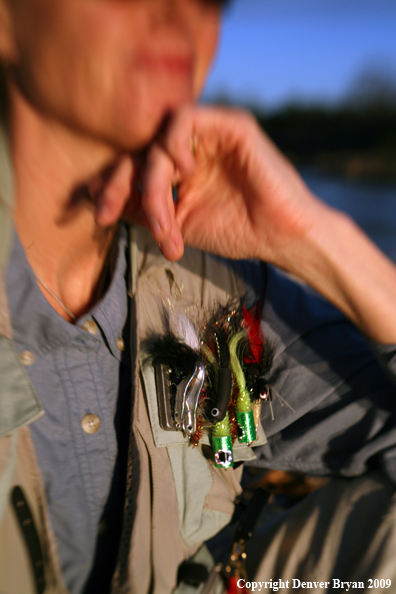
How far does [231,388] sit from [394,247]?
1491 millimetres

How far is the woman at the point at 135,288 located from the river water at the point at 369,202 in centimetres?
91

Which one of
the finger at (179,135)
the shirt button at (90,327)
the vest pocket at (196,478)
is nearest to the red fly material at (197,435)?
the vest pocket at (196,478)

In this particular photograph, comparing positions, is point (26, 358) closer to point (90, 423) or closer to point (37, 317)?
point (37, 317)

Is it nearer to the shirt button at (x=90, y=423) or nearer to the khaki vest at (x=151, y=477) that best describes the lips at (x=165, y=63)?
the khaki vest at (x=151, y=477)

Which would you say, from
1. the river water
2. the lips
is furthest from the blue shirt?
the river water

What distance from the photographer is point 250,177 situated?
0.76 m

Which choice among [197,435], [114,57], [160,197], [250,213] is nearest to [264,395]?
[197,435]

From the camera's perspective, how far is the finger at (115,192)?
0.74 m

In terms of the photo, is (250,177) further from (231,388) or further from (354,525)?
(354,525)

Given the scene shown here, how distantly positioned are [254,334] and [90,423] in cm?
44

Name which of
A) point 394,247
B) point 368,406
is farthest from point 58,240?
point 394,247

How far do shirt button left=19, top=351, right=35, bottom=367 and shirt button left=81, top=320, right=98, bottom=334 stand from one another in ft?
0.40

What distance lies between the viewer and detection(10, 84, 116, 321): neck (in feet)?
2.55

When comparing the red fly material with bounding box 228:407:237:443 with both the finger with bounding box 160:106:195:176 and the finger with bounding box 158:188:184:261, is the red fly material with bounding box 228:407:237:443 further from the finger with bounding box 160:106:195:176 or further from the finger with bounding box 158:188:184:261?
the finger with bounding box 160:106:195:176
